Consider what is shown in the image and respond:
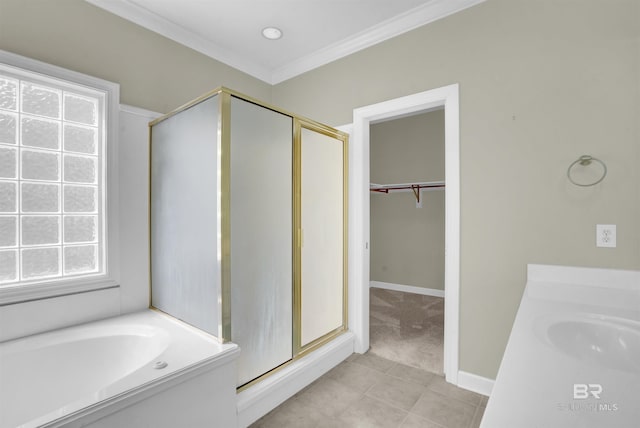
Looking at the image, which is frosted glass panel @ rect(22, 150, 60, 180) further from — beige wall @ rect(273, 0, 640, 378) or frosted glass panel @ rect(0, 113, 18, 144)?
beige wall @ rect(273, 0, 640, 378)

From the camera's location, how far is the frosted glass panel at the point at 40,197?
1.80 meters

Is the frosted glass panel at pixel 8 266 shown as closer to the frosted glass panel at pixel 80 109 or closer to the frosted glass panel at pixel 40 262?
the frosted glass panel at pixel 40 262

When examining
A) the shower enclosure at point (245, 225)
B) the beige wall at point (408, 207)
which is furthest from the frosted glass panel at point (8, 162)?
the beige wall at point (408, 207)

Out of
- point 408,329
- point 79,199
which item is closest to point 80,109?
point 79,199

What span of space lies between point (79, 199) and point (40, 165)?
11.0 inches

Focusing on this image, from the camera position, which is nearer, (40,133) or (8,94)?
(8,94)

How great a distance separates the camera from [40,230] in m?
1.86

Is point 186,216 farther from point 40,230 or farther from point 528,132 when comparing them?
point 528,132

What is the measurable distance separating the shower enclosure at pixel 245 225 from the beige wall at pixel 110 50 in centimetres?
36

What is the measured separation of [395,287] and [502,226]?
295cm

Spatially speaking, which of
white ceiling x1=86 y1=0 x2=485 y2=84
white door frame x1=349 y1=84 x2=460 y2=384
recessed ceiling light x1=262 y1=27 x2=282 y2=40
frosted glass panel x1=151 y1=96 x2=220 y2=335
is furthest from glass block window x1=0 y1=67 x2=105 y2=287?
white door frame x1=349 y1=84 x2=460 y2=384

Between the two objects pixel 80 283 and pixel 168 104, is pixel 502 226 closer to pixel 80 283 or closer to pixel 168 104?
pixel 168 104

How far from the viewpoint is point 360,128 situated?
2.62 meters

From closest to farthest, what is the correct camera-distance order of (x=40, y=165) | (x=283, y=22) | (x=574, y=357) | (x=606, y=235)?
(x=574, y=357) < (x=606, y=235) < (x=40, y=165) < (x=283, y=22)
